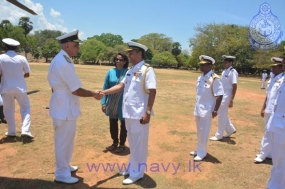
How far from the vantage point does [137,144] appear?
387 centimetres

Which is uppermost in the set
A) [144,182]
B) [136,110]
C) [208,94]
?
[208,94]

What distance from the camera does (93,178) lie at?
159 inches

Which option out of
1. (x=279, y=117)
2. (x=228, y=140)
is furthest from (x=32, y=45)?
(x=279, y=117)

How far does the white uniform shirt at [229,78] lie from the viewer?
6.18 metres

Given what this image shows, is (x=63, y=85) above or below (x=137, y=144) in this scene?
above

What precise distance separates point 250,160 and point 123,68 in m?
3.26

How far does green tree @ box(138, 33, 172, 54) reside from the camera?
273ft

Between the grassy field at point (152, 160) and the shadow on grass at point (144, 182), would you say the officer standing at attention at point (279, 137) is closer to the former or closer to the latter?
the grassy field at point (152, 160)

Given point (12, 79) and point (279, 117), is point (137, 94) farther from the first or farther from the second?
point (12, 79)

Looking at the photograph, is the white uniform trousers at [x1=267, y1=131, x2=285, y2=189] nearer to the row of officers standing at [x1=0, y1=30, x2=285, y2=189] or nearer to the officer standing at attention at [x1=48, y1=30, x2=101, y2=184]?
the row of officers standing at [x1=0, y1=30, x2=285, y2=189]

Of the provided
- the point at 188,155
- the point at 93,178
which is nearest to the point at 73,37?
the point at 93,178

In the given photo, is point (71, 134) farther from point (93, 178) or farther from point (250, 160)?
point (250, 160)

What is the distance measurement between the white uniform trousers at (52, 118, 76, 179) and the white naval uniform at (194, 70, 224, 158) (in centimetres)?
246

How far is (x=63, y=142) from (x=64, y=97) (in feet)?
2.27
